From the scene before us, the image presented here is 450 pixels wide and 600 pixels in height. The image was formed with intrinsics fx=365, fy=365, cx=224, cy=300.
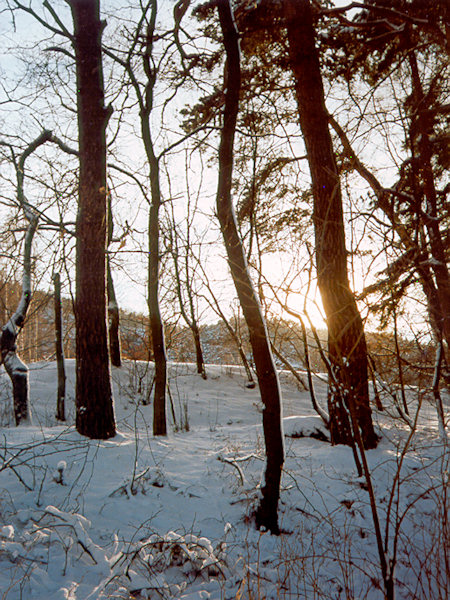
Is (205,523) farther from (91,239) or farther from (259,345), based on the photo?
(91,239)

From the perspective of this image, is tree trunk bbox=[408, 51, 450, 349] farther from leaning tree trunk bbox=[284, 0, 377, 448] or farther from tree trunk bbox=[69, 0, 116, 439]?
tree trunk bbox=[69, 0, 116, 439]

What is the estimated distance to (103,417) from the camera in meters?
4.79

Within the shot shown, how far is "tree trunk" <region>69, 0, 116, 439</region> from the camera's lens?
4.83 meters

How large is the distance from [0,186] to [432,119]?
981 cm

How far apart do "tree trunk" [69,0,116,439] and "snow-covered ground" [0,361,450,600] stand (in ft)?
1.88

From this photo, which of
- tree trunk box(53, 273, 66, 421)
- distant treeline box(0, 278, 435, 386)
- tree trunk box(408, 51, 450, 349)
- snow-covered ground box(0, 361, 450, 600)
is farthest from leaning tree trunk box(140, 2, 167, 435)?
tree trunk box(408, 51, 450, 349)

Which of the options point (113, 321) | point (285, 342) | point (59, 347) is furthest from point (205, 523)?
point (113, 321)

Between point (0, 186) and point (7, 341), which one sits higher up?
point (0, 186)

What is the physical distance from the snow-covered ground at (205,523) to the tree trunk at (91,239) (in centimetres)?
57

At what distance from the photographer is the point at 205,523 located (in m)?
3.04

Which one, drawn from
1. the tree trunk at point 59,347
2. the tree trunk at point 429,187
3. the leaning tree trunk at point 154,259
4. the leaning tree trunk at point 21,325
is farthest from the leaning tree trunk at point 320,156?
the tree trunk at point 59,347

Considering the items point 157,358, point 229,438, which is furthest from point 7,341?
point 229,438

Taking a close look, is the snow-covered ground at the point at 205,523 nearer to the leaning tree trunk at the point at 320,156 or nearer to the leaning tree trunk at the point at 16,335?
the leaning tree trunk at the point at 320,156

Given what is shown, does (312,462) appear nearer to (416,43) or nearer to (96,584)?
(96,584)
